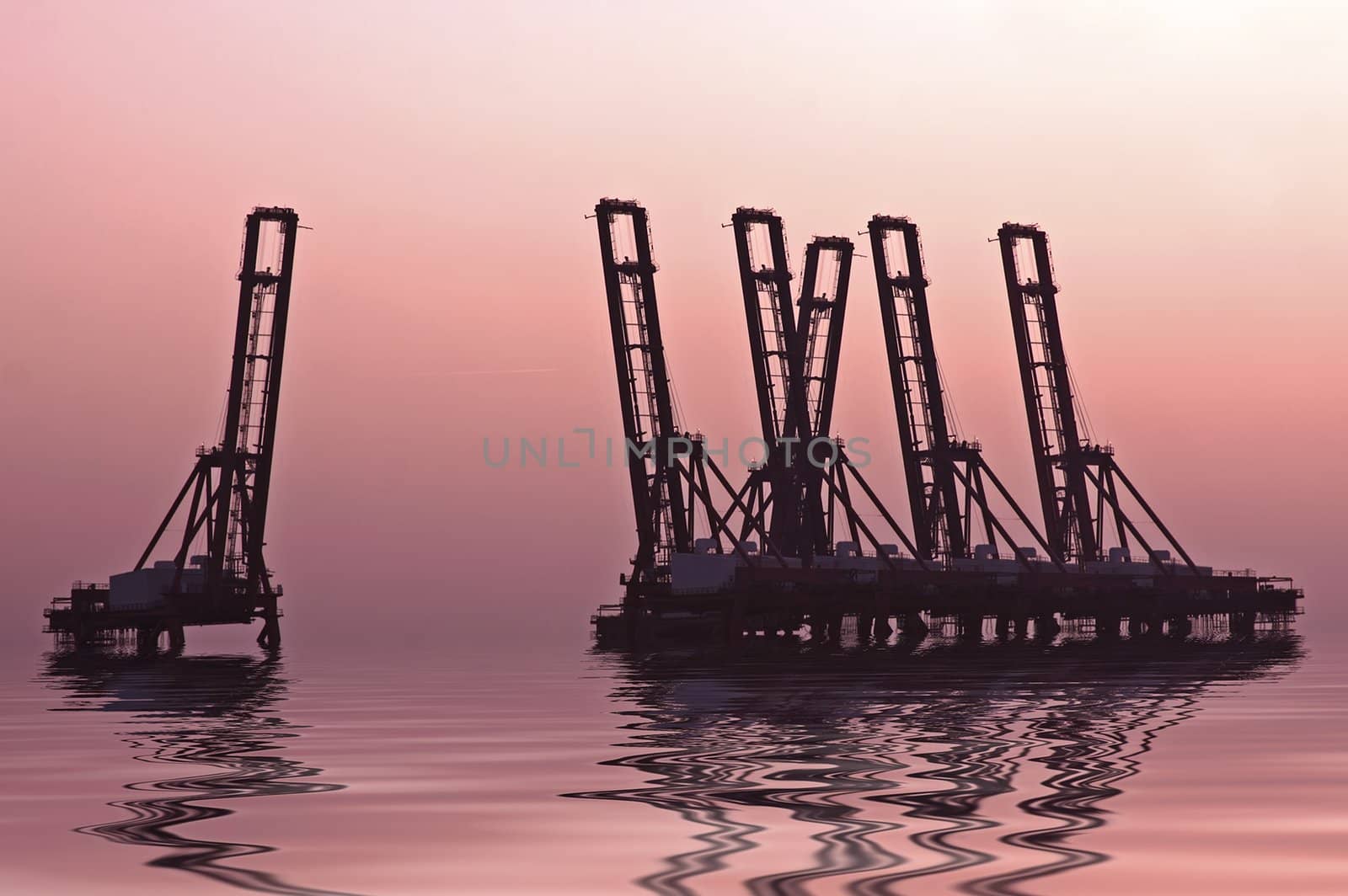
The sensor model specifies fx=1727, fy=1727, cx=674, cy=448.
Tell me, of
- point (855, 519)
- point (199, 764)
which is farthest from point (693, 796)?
point (855, 519)

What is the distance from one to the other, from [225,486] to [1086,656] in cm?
5996

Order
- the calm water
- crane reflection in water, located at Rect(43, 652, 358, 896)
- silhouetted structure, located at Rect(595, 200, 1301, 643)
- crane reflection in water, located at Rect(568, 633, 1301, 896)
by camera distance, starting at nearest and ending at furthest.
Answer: the calm water → crane reflection in water, located at Rect(568, 633, 1301, 896) → crane reflection in water, located at Rect(43, 652, 358, 896) → silhouetted structure, located at Rect(595, 200, 1301, 643)

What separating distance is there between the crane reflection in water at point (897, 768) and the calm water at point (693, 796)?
3.1 inches

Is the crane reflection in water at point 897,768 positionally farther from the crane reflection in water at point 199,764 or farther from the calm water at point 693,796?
the crane reflection in water at point 199,764

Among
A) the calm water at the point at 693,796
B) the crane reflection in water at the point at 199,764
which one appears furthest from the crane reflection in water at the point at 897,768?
the crane reflection in water at the point at 199,764

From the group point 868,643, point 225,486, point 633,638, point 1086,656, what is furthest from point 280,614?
point 1086,656

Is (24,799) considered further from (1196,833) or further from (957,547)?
(957,547)

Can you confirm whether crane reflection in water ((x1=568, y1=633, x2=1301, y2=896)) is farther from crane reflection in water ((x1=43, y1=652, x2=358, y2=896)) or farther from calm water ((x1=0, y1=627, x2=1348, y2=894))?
crane reflection in water ((x1=43, y1=652, x2=358, y2=896))

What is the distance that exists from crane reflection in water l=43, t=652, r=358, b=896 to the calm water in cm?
8

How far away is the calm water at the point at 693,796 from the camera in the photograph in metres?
15.4

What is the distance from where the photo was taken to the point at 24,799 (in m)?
22.0

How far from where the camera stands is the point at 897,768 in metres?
24.3

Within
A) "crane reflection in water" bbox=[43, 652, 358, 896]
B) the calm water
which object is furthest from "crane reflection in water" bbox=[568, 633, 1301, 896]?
"crane reflection in water" bbox=[43, 652, 358, 896]

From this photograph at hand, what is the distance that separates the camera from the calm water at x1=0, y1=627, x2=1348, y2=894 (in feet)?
50.7
